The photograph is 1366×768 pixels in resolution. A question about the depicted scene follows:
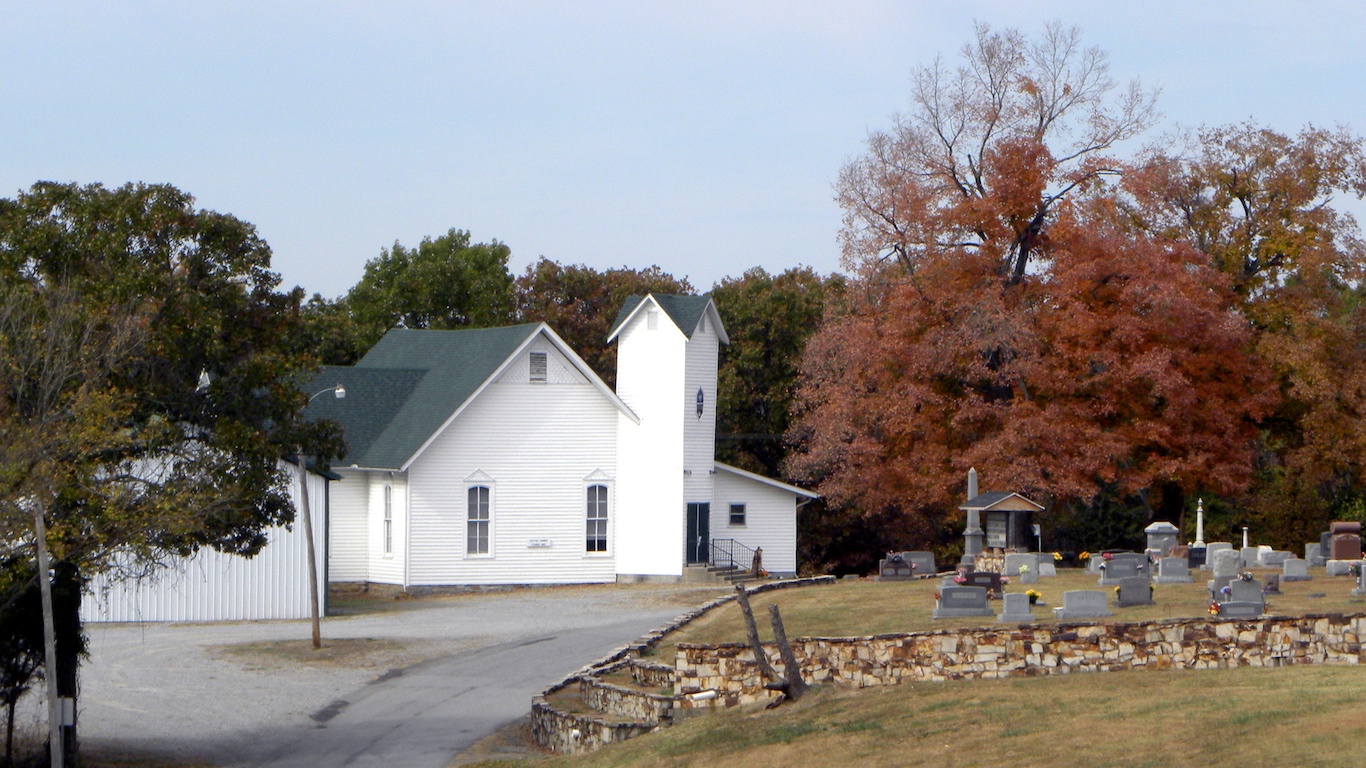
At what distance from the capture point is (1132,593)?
2242cm

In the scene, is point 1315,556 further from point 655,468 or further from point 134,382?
point 134,382

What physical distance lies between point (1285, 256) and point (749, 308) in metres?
17.6

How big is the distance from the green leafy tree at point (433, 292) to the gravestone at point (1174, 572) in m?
37.7

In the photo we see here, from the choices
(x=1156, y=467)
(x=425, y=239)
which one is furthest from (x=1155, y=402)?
(x=425, y=239)

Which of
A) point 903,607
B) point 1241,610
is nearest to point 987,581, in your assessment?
point 903,607

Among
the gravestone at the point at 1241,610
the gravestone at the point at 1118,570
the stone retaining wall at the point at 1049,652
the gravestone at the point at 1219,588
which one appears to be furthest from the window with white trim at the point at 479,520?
the gravestone at the point at 1241,610

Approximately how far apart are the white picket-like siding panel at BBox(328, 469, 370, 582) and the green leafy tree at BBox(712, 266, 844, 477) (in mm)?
13758

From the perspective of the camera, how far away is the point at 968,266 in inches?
1526

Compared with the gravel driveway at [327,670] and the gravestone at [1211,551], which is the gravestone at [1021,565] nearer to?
the gravestone at [1211,551]

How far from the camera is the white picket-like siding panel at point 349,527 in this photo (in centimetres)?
3972

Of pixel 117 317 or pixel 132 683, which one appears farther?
pixel 132 683

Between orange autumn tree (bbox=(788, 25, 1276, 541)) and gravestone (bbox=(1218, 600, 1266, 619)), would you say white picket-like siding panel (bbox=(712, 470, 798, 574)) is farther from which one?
gravestone (bbox=(1218, 600, 1266, 619))

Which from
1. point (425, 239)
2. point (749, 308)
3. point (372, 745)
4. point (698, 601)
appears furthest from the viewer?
point (425, 239)

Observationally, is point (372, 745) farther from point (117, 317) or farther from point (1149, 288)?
point (1149, 288)
